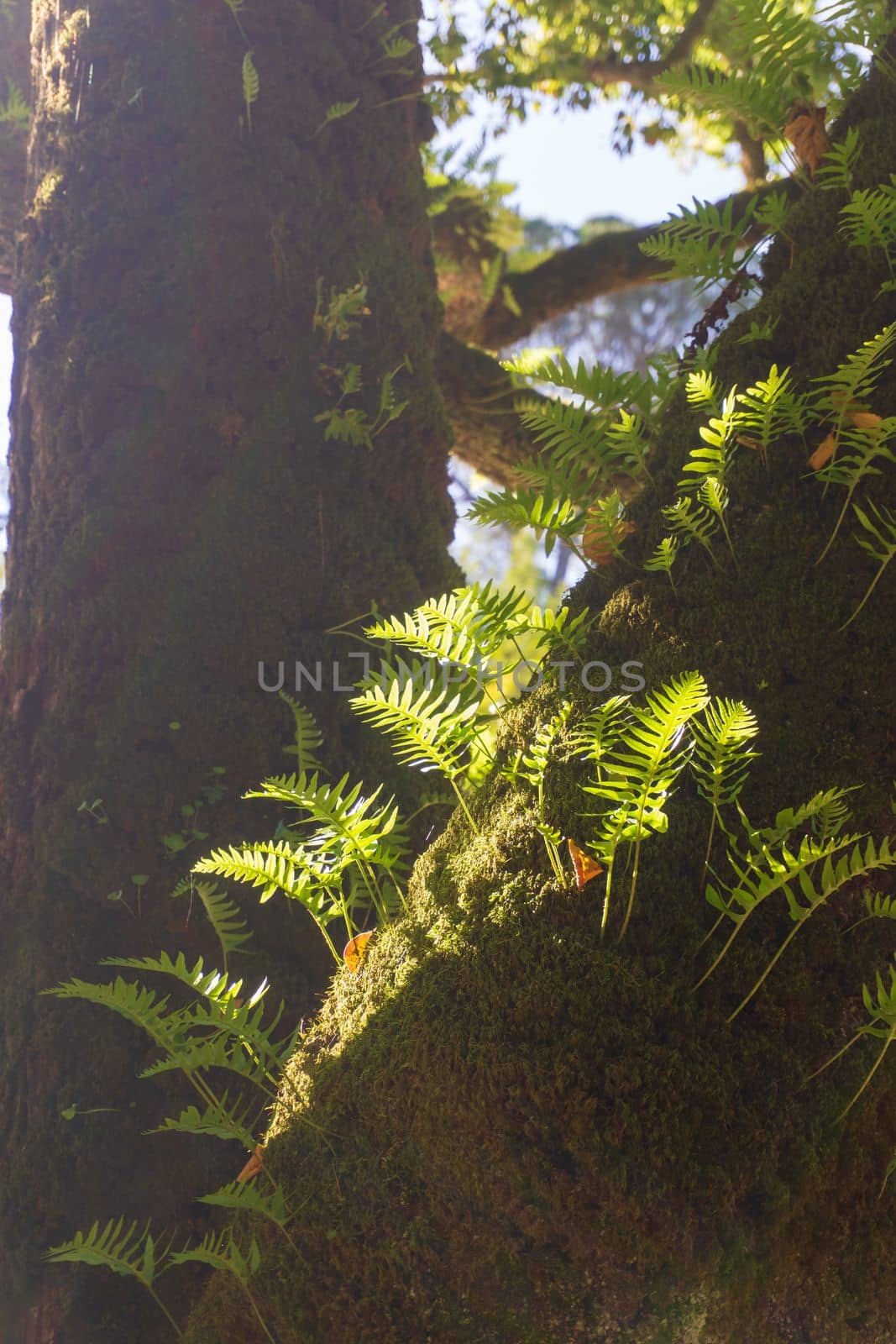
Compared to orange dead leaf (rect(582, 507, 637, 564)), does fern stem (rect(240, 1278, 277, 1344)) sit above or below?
below

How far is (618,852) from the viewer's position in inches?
57.8

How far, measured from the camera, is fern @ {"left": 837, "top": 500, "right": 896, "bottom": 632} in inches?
61.2

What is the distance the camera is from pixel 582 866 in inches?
56.9

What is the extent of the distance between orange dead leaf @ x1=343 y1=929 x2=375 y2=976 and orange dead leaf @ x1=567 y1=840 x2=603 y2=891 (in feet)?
1.61

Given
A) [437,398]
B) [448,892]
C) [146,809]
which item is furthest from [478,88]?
[448,892]

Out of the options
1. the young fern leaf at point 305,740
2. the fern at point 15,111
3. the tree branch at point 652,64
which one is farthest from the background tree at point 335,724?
the tree branch at point 652,64

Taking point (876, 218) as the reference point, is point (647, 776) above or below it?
below

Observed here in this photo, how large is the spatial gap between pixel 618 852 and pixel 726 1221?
1.62 feet

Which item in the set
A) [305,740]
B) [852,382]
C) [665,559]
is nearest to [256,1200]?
[305,740]

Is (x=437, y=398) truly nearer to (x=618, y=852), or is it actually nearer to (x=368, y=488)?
(x=368, y=488)

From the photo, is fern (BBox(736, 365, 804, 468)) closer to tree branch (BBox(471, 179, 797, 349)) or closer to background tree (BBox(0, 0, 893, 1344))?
background tree (BBox(0, 0, 893, 1344))

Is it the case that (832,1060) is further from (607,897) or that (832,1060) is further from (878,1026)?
(607,897)

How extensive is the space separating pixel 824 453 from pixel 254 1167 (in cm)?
157

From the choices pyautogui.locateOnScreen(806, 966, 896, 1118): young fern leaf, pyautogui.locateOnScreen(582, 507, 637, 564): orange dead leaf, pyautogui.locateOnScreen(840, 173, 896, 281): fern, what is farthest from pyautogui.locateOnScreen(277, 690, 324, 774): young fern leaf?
pyautogui.locateOnScreen(840, 173, 896, 281): fern
